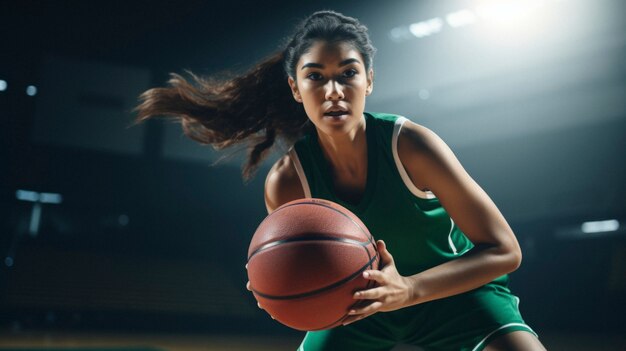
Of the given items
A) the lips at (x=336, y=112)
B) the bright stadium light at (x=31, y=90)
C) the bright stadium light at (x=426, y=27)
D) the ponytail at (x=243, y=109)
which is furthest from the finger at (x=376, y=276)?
the bright stadium light at (x=31, y=90)

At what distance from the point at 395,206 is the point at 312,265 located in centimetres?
46

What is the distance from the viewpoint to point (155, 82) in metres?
9.23

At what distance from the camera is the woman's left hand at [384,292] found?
1.25m

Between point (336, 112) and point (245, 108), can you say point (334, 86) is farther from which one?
point (245, 108)

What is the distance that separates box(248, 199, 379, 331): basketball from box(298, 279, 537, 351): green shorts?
0.37 meters

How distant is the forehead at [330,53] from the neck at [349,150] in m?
0.22

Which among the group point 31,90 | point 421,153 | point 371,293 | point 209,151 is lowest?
point 371,293

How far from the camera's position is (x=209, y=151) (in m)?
9.91

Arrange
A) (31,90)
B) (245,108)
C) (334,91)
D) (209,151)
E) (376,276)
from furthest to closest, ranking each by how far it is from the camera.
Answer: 1. (209,151)
2. (31,90)
3. (245,108)
4. (334,91)
5. (376,276)

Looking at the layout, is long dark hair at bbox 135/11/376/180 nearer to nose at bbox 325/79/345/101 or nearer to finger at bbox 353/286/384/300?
nose at bbox 325/79/345/101

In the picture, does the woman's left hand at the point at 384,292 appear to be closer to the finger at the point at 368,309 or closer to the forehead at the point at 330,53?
the finger at the point at 368,309

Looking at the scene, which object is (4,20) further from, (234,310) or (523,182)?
(523,182)

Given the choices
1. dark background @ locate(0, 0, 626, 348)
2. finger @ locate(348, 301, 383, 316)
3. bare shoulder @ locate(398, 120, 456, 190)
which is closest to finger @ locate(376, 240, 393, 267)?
finger @ locate(348, 301, 383, 316)

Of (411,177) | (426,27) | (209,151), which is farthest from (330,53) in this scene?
(209,151)
